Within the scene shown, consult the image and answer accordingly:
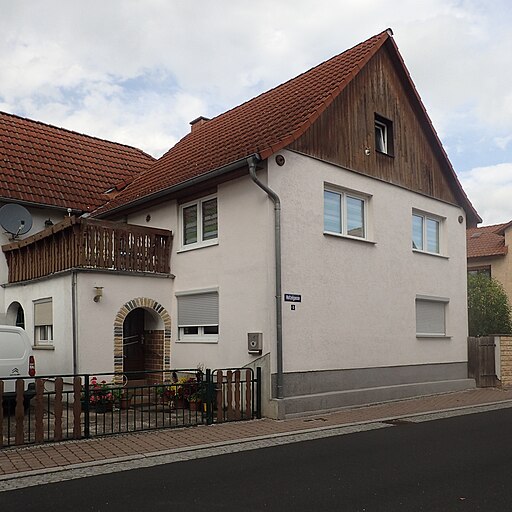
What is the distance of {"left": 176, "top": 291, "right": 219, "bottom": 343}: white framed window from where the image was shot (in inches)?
549

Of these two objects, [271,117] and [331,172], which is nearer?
[331,172]

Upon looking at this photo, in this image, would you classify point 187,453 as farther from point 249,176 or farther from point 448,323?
point 448,323

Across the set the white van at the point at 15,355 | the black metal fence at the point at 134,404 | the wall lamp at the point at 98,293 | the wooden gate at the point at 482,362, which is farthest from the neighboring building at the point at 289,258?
the white van at the point at 15,355

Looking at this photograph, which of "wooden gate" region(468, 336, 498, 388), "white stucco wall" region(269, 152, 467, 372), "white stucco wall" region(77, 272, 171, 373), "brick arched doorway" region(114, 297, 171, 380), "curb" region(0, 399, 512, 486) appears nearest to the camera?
"curb" region(0, 399, 512, 486)

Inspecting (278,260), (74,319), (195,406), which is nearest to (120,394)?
(195,406)

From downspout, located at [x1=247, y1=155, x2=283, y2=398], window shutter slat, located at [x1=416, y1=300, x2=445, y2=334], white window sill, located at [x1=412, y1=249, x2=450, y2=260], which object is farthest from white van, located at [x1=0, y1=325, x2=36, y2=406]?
white window sill, located at [x1=412, y1=249, x2=450, y2=260]

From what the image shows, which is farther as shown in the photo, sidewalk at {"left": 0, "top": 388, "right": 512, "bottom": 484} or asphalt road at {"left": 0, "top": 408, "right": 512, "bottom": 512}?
sidewalk at {"left": 0, "top": 388, "right": 512, "bottom": 484}

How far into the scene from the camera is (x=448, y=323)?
1762 centimetres

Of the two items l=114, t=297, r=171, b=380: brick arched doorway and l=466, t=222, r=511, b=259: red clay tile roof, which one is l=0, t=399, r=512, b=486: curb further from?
l=466, t=222, r=511, b=259: red clay tile roof

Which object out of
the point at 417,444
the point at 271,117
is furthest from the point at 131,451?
the point at 271,117

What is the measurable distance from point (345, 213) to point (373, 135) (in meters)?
2.24

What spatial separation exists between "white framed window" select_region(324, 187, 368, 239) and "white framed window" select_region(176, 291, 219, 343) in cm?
296

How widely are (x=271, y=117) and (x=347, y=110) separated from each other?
5.81 feet

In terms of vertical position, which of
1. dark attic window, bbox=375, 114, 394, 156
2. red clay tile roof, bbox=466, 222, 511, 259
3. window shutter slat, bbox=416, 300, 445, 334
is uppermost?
dark attic window, bbox=375, 114, 394, 156
